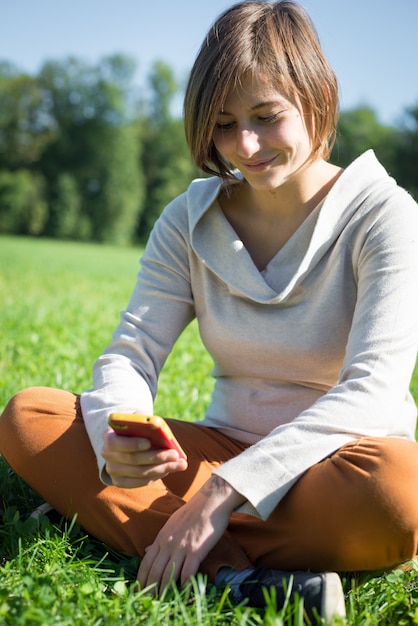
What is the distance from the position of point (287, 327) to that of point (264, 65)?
31.7 inches

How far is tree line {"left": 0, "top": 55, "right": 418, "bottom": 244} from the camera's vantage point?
1875 inches

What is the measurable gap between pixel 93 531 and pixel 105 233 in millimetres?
48809

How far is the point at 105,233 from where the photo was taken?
50281 mm

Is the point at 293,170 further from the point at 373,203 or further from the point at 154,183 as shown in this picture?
the point at 154,183

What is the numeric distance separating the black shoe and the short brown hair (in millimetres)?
1321

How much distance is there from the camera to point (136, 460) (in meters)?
2.00

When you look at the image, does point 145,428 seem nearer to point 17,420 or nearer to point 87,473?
point 87,473

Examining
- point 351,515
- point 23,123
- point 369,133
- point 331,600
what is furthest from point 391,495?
point 369,133

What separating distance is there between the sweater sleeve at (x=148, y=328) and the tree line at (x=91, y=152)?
44.9 meters


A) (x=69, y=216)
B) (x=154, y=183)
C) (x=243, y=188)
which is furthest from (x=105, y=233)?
(x=243, y=188)

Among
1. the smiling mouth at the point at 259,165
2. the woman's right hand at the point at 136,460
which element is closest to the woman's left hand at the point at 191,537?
the woman's right hand at the point at 136,460

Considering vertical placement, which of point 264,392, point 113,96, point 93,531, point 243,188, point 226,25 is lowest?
point 93,531

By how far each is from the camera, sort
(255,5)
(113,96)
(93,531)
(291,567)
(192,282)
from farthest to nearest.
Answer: (113,96) < (192,282) < (255,5) < (93,531) < (291,567)

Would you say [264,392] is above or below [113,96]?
below
